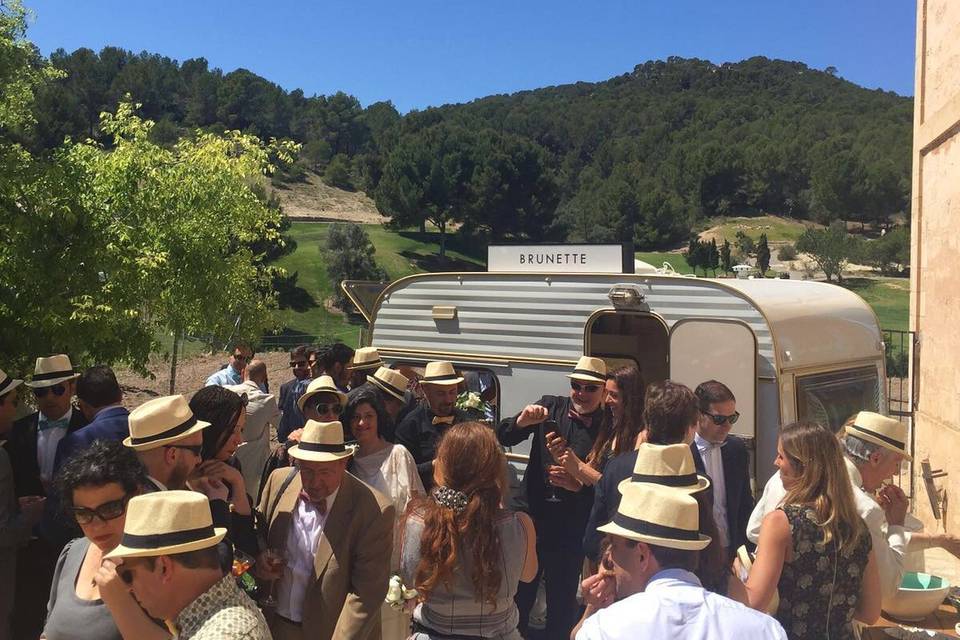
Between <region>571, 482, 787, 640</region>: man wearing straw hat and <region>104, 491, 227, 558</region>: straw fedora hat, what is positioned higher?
<region>104, 491, 227, 558</region>: straw fedora hat

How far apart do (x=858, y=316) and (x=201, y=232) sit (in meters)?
10.1

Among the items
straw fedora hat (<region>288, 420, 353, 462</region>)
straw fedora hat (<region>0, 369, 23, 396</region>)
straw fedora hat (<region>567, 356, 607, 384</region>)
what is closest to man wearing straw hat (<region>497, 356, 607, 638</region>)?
straw fedora hat (<region>567, 356, 607, 384</region>)

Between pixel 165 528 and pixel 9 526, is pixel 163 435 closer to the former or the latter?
pixel 165 528

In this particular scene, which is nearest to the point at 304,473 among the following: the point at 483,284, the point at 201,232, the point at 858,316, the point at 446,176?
the point at 483,284

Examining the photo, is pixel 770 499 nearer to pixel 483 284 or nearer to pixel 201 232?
pixel 483 284

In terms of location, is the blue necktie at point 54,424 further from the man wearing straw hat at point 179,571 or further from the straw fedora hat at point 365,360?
the straw fedora hat at point 365,360

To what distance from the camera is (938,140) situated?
932 centimetres

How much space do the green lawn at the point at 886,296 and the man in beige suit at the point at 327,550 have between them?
31.3 metres

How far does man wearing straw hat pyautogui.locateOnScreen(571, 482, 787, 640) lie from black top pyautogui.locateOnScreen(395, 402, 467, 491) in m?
2.86

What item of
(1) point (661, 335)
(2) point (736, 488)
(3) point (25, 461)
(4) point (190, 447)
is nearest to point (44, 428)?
(3) point (25, 461)

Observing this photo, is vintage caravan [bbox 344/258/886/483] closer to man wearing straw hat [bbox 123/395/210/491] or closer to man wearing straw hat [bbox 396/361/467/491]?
man wearing straw hat [bbox 396/361/467/491]

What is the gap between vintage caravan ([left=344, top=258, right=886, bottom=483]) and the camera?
17.9 feet

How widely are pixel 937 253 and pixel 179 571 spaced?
9301 mm

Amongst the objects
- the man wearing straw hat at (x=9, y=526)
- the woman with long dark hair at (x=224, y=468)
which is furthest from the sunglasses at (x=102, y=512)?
the man wearing straw hat at (x=9, y=526)
